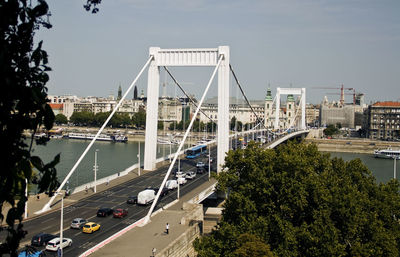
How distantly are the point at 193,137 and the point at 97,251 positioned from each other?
6450 cm

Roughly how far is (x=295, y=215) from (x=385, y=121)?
227 feet

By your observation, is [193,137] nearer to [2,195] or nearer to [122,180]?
[122,180]

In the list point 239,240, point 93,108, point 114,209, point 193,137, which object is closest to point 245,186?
point 239,240

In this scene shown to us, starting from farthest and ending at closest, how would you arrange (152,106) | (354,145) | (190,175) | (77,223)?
(354,145), (190,175), (152,106), (77,223)

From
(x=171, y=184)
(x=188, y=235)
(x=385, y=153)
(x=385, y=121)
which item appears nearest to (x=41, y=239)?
(x=188, y=235)

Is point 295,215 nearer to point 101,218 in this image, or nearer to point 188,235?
point 188,235

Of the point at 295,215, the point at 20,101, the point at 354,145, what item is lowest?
the point at 354,145

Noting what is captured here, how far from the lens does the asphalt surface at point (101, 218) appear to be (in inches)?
527

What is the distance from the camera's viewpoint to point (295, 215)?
1223 cm

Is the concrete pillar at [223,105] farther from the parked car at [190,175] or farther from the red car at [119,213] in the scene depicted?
the red car at [119,213]

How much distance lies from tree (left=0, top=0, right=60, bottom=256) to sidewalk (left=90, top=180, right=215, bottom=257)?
8987 mm

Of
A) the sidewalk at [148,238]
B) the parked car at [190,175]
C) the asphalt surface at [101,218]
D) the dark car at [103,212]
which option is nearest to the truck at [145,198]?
the asphalt surface at [101,218]

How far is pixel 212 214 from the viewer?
54.3ft

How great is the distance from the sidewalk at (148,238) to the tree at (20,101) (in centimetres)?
899
